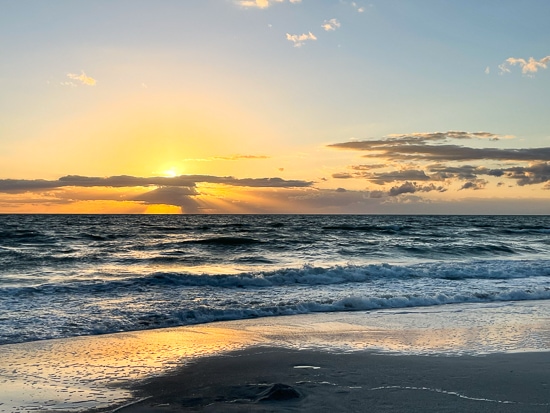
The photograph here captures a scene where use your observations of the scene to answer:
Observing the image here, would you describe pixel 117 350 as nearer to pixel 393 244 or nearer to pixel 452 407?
pixel 452 407

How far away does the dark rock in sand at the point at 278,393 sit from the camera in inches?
255

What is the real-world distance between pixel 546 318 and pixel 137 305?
33.6ft

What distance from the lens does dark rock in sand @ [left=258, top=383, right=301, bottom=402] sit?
21.2 feet

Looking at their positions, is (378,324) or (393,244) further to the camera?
(393,244)

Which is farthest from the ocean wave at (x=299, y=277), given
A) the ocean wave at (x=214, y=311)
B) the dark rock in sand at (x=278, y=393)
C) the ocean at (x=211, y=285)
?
the dark rock in sand at (x=278, y=393)

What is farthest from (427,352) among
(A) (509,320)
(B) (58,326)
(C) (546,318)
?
(B) (58,326)

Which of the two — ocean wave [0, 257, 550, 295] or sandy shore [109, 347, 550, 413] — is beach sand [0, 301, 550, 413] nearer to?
sandy shore [109, 347, 550, 413]

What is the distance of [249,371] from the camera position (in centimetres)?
789

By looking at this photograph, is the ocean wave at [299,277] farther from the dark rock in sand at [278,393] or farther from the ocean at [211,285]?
the dark rock in sand at [278,393]

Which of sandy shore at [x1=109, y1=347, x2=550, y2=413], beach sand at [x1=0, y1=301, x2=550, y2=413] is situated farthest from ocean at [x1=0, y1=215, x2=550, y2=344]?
sandy shore at [x1=109, y1=347, x2=550, y2=413]

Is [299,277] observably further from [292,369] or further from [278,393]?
[278,393]

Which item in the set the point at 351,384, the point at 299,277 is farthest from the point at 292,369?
the point at 299,277

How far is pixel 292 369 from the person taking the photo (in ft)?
26.0

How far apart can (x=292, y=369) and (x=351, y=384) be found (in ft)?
3.75
